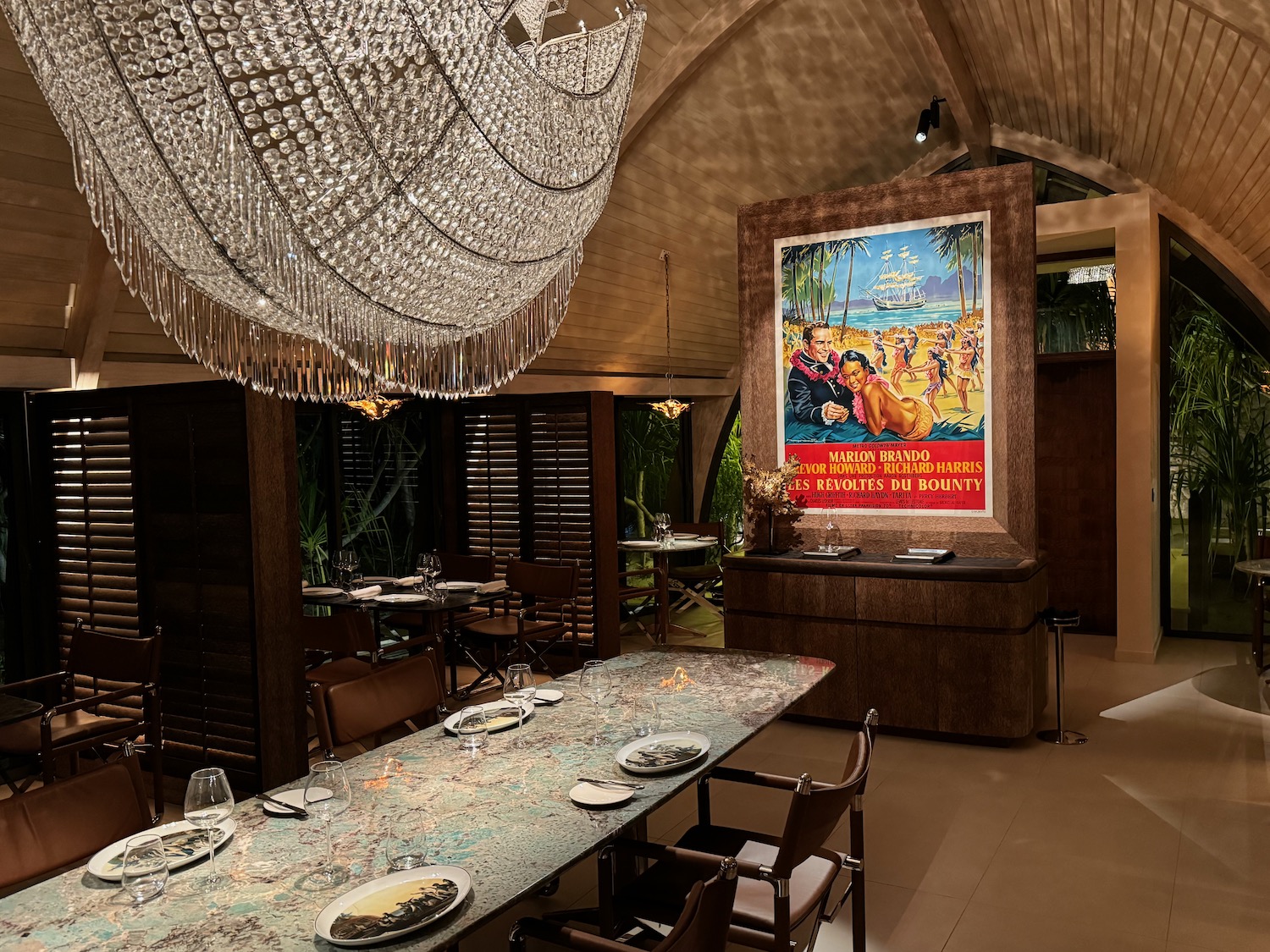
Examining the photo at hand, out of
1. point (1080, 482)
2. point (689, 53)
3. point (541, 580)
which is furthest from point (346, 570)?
point (1080, 482)

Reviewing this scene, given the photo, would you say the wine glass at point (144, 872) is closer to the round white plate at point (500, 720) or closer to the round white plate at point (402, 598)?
the round white plate at point (500, 720)

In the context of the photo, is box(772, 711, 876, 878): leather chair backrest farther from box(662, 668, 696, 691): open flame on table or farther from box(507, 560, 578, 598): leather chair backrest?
box(507, 560, 578, 598): leather chair backrest

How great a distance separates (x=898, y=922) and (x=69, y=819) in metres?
2.69

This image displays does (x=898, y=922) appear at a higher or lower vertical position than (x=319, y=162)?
lower

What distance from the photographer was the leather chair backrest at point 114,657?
4.69 meters

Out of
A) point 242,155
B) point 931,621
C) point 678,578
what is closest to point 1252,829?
point 931,621

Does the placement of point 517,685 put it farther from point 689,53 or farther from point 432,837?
point 689,53

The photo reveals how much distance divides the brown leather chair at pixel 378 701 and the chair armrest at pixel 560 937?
110 centimetres

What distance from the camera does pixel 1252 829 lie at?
14.1ft

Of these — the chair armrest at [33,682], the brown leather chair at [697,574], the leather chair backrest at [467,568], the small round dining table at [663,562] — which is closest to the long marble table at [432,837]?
the chair armrest at [33,682]

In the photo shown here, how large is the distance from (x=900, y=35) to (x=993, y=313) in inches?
103

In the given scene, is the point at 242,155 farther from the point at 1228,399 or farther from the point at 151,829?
the point at 1228,399

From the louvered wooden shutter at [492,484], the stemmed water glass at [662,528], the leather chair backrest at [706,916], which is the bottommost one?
the leather chair backrest at [706,916]

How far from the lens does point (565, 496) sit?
7609mm
